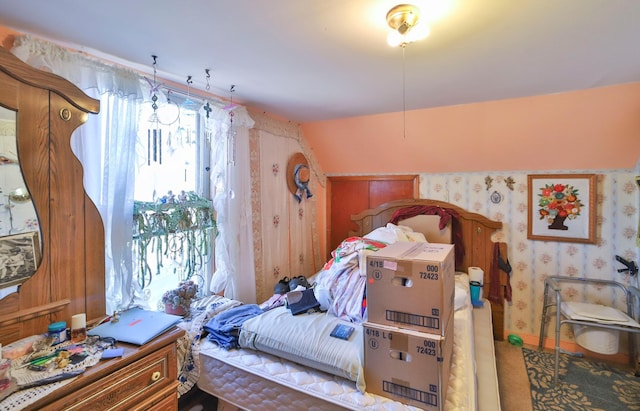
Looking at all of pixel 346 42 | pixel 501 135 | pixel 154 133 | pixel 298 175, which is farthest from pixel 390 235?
pixel 154 133

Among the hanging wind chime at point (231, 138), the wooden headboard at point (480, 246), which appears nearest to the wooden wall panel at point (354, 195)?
the wooden headboard at point (480, 246)

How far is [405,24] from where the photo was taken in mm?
1210

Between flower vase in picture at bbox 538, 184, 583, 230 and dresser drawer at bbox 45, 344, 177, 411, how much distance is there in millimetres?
3181

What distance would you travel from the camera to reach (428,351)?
122 centimetres

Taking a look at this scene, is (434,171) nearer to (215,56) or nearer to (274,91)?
(274,91)

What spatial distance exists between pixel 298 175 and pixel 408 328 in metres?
2.13

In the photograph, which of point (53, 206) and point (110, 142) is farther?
point (110, 142)

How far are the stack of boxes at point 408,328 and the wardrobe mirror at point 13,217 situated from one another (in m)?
1.47

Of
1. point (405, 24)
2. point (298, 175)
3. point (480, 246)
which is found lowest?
point (480, 246)

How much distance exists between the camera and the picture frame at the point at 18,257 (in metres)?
1.17

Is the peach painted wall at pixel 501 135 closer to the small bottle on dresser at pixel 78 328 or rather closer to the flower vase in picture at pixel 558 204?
the flower vase in picture at pixel 558 204

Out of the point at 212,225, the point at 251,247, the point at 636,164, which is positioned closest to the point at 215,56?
the point at 212,225

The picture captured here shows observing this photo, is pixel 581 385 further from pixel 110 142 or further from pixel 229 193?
pixel 110 142

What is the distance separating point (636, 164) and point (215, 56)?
3300 mm
